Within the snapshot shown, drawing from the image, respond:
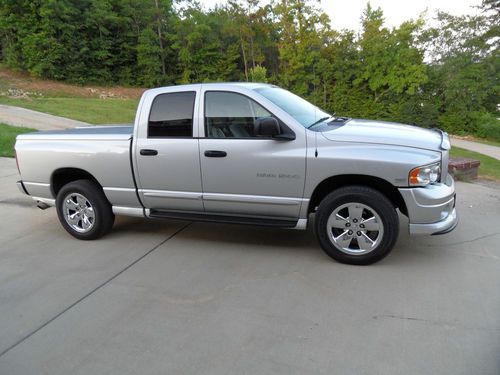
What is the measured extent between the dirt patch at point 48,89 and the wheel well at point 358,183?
86.2 feet

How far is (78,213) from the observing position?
492 centimetres

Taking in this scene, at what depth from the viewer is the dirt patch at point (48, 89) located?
26812mm

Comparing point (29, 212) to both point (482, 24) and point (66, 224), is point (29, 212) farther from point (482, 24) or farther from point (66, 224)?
point (482, 24)

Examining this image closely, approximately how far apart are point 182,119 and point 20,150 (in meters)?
2.32

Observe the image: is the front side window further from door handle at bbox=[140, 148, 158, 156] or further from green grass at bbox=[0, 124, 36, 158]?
green grass at bbox=[0, 124, 36, 158]

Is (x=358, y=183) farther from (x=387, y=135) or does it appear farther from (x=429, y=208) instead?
(x=429, y=208)

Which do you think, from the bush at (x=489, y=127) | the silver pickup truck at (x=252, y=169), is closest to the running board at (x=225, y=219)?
the silver pickup truck at (x=252, y=169)

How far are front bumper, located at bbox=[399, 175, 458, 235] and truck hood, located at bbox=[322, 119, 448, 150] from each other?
412 mm

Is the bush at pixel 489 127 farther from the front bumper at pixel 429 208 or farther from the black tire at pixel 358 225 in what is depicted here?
the black tire at pixel 358 225

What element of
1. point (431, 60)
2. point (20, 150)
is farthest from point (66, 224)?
point (431, 60)

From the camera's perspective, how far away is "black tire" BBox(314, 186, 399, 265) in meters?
3.74

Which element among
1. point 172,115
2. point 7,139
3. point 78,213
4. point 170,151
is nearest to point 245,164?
point 170,151

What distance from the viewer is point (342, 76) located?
21891 millimetres

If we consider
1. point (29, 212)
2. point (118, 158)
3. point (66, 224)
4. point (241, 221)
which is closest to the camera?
point (241, 221)
